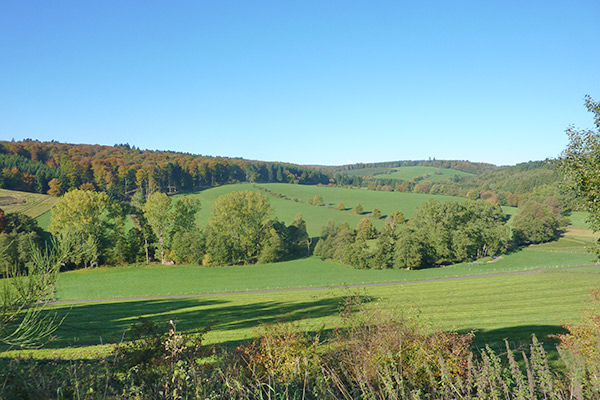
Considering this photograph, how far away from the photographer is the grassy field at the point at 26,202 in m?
57.8

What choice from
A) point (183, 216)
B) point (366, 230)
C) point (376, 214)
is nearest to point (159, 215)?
point (183, 216)

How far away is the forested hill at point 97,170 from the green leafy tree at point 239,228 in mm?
31805

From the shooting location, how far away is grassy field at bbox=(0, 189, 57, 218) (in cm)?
5778

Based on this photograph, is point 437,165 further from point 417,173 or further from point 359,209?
point 359,209

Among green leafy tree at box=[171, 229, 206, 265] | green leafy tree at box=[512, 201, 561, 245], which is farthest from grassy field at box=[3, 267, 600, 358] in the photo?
green leafy tree at box=[512, 201, 561, 245]

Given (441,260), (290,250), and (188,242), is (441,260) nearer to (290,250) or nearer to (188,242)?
(290,250)

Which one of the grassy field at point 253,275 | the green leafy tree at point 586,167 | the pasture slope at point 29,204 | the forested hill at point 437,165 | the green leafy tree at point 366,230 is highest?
the forested hill at point 437,165

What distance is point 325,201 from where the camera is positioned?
94.1m

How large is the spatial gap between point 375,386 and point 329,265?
4649 cm

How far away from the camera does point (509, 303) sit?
1008 inches

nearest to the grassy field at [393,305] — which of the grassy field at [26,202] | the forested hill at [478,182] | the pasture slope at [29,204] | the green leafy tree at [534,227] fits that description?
the green leafy tree at [534,227]

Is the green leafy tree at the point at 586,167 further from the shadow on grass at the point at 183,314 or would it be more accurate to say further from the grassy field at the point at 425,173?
the grassy field at the point at 425,173

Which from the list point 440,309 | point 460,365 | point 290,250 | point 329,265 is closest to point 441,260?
point 329,265

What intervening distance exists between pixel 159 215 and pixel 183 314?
2851 centimetres
